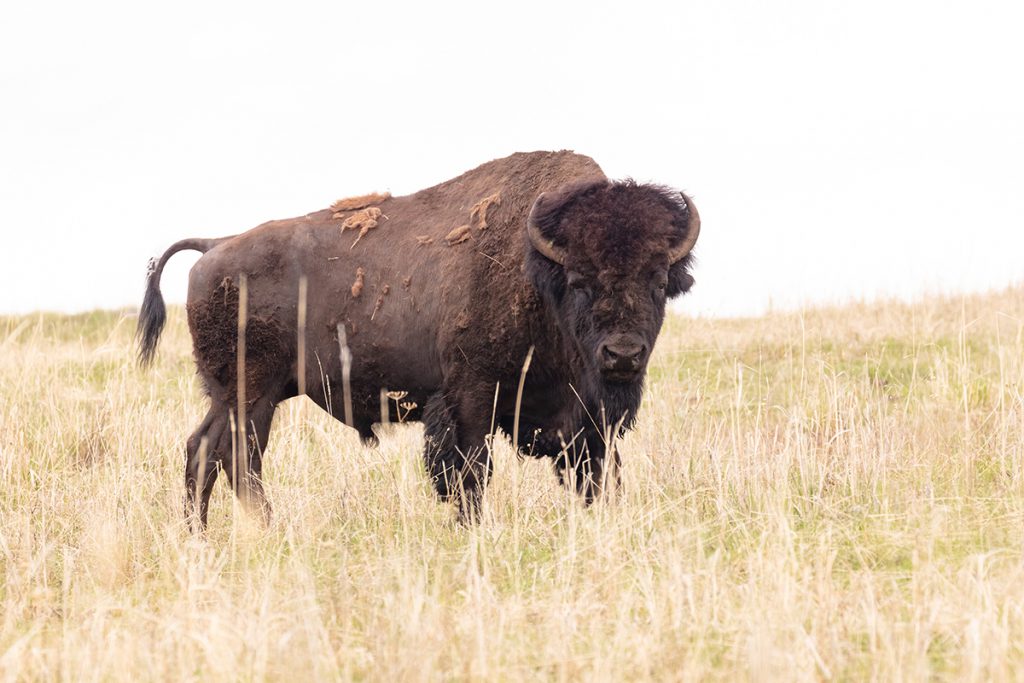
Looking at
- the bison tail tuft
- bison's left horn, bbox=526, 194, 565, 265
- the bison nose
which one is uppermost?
bison's left horn, bbox=526, 194, 565, 265

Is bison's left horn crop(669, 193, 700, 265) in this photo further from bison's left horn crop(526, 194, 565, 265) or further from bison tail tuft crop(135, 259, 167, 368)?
bison tail tuft crop(135, 259, 167, 368)

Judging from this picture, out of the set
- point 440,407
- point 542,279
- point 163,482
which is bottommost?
point 163,482

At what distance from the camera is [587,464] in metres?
6.52

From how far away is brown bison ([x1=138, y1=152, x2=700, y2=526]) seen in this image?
19.5 feet

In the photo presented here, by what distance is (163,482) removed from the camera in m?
7.93

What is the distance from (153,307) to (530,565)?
12.4ft

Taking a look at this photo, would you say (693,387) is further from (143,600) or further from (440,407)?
(143,600)

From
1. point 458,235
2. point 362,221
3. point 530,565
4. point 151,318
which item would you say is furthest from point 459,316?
point 151,318

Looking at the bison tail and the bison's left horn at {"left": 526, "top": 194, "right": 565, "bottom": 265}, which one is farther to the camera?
the bison tail

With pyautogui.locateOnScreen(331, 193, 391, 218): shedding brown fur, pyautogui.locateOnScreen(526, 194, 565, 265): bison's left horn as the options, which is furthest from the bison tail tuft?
pyautogui.locateOnScreen(526, 194, 565, 265): bison's left horn

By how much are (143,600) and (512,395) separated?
2.42m

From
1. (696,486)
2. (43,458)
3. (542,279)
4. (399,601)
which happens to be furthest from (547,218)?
(43,458)

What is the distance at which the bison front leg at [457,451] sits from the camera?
6.33 meters

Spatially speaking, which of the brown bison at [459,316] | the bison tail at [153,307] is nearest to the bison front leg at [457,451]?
the brown bison at [459,316]
